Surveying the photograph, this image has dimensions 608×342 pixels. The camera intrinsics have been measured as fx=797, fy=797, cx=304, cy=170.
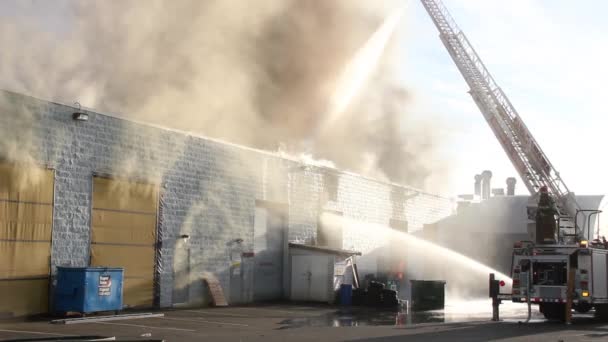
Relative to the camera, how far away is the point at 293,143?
36.1m

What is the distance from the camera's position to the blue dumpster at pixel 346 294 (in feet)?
95.9

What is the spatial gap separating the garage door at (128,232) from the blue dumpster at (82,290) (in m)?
1.72

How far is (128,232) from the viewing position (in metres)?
23.2

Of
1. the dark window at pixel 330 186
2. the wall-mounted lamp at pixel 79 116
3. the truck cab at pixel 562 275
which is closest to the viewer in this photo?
the truck cab at pixel 562 275

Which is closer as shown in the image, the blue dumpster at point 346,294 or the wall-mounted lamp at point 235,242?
the wall-mounted lamp at point 235,242

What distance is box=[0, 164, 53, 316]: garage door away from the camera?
19.4 m

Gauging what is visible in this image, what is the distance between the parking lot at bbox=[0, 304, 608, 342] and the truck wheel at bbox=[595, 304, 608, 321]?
0.38m

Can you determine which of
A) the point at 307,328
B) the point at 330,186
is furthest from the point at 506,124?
the point at 307,328

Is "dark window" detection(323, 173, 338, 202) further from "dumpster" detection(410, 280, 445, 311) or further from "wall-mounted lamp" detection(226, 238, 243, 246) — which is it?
"wall-mounted lamp" detection(226, 238, 243, 246)

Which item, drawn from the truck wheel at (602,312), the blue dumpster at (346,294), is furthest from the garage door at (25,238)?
the truck wheel at (602,312)

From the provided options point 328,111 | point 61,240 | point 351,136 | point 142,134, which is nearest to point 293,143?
point 328,111

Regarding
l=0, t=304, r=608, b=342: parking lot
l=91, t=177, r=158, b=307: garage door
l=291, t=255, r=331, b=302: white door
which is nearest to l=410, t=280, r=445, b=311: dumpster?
l=291, t=255, r=331, b=302: white door

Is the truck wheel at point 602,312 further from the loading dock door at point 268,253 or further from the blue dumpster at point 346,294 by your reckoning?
the loading dock door at point 268,253

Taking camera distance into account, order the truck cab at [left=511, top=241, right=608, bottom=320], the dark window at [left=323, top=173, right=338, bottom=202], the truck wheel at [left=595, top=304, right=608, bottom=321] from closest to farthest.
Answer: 1. the truck cab at [left=511, top=241, right=608, bottom=320]
2. the truck wheel at [left=595, top=304, right=608, bottom=321]
3. the dark window at [left=323, top=173, right=338, bottom=202]
